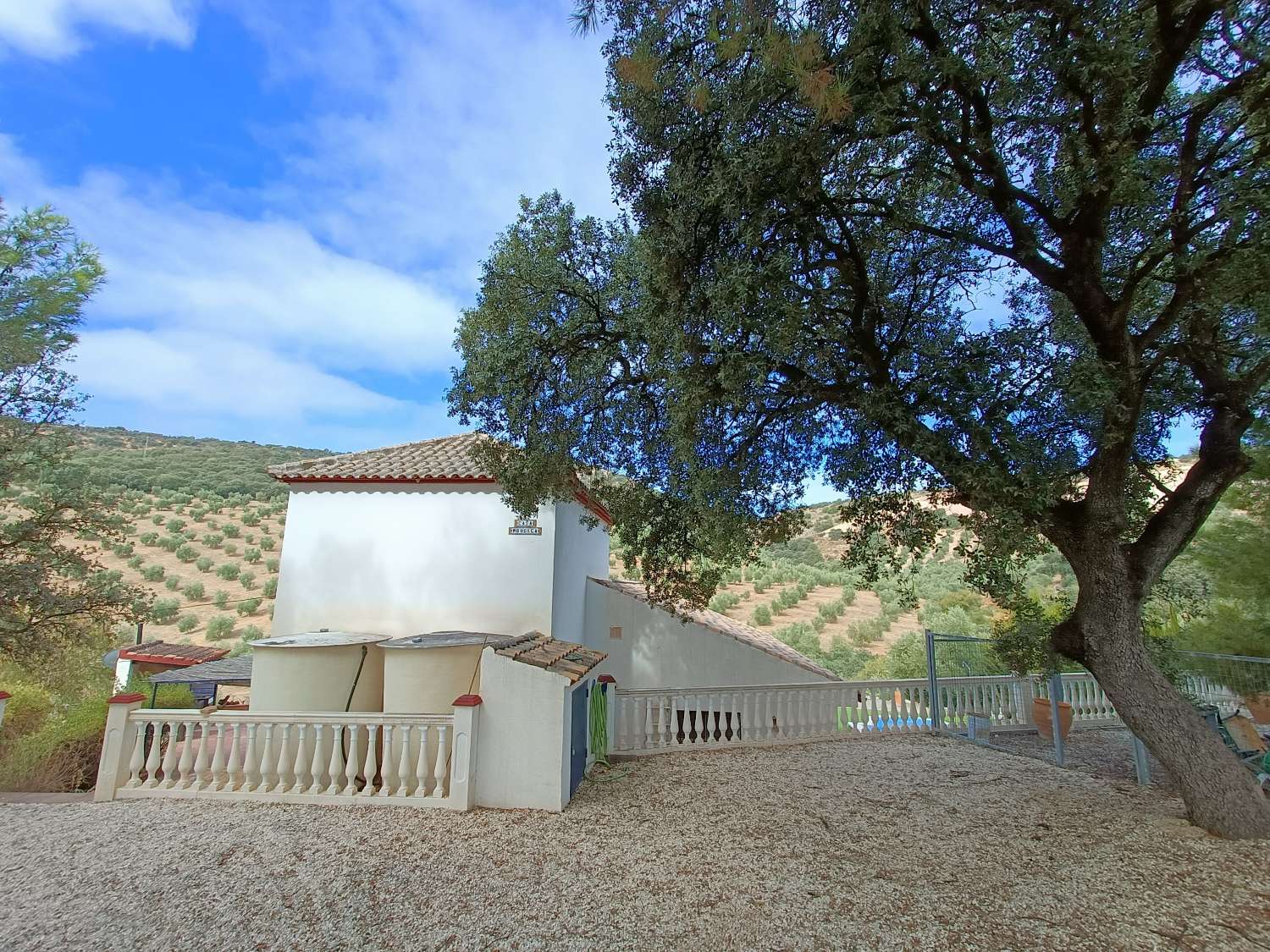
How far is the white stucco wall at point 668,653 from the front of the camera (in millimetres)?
12617

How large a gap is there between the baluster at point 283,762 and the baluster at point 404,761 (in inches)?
51.6

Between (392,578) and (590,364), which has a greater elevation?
(590,364)

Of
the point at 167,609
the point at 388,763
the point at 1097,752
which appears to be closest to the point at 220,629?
the point at 167,609

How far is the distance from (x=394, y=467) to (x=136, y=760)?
20.0 ft

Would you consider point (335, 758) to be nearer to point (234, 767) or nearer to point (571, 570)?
point (234, 767)

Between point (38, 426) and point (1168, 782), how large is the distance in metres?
19.0

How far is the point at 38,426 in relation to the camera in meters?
11.5

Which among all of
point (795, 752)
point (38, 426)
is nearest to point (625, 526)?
point (795, 752)

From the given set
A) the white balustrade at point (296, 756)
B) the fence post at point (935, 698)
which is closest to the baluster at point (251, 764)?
the white balustrade at point (296, 756)

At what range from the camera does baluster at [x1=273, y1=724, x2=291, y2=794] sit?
7023 mm

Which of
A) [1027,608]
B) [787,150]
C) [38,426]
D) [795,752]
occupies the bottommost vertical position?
[795,752]

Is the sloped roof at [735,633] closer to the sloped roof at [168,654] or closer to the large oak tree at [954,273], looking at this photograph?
the large oak tree at [954,273]

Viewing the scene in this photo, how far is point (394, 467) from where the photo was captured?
39.5 feet

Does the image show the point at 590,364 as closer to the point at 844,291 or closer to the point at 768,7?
the point at 844,291
